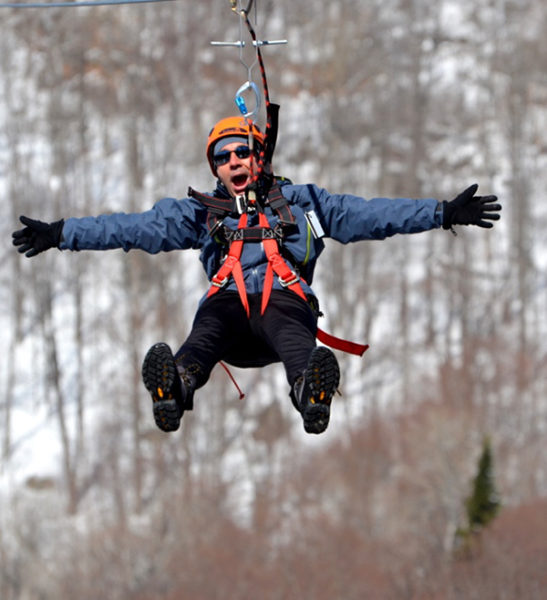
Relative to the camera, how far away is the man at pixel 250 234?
473 cm

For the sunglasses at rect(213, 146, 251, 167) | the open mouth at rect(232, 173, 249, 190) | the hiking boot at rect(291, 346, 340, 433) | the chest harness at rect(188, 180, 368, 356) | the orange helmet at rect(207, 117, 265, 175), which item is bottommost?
the hiking boot at rect(291, 346, 340, 433)

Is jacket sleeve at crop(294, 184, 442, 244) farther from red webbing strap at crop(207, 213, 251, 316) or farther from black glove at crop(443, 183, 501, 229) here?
red webbing strap at crop(207, 213, 251, 316)

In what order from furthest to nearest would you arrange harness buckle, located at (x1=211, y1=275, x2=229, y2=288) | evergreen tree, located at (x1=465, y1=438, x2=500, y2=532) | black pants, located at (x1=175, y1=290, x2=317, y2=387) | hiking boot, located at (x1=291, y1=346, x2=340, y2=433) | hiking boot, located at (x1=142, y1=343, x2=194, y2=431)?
evergreen tree, located at (x1=465, y1=438, x2=500, y2=532)
harness buckle, located at (x1=211, y1=275, x2=229, y2=288)
black pants, located at (x1=175, y1=290, x2=317, y2=387)
hiking boot, located at (x1=142, y1=343, x2=194, y2=431)
hiking boot, located at (x1=291, y1=346, x2=340, y2=433)

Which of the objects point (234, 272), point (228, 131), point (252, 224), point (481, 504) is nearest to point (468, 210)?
point (252, 224)

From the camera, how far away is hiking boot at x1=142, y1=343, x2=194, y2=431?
4359 millimetres

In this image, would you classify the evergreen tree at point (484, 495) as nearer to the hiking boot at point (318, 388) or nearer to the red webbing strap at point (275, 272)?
the red webbing strap at point (275, 272)

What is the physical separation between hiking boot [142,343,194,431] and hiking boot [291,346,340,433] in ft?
1.78

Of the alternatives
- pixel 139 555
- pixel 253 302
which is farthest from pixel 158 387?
pixel 139 555

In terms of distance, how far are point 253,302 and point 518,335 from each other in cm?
2583

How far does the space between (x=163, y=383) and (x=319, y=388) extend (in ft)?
2.14

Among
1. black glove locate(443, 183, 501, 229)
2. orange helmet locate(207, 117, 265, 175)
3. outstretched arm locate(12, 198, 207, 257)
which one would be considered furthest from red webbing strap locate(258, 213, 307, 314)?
black glove locate(443, 183, 501, 229)

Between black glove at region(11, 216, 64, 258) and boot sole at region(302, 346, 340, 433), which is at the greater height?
black glove at region(11, 216, 64, 258)

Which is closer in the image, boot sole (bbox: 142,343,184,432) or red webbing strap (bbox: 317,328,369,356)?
boot sole (bbox: 142,343,184,432)

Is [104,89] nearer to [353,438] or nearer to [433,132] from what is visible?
[433,132]
